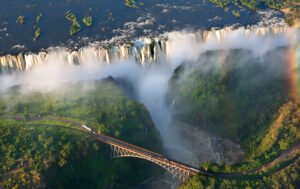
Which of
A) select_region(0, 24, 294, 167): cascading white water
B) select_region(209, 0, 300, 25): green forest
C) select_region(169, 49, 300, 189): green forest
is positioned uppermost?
select_region(209, 0, 300, 25): green forest

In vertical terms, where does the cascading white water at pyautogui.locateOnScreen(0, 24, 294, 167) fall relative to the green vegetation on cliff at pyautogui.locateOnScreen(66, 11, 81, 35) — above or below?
below

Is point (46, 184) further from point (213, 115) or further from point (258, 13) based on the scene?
point (258, 13)

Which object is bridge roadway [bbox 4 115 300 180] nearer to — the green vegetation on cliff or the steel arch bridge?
the steel arch bridge

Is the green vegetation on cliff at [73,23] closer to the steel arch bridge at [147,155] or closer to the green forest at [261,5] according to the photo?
the steel arch bridge at [147,155]

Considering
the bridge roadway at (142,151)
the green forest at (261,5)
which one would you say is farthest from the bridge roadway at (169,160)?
the green forest at (261,5)

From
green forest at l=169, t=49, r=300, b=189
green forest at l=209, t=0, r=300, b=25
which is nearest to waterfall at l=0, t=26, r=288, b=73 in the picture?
green forest at l=169, t=49, r=300, b=189

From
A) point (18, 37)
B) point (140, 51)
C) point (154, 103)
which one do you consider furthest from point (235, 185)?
point (18, 37)

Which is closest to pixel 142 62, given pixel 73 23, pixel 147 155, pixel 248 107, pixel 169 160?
pixel 73 23

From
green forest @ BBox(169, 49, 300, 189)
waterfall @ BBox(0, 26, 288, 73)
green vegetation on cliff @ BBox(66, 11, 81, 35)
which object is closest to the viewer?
green forest @ BBox(169, 49, 300, 189)

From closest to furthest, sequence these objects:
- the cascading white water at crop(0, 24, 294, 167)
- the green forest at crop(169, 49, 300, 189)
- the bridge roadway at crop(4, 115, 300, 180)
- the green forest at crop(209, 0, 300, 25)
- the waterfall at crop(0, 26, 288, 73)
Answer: the bridge roadway at crop(4, 115, 300, 180) < the green forest at crop(169, 49, 300, 189) < the cascading white water at crop(0, 24, 294, 167) < the waterfall at crop(0, 26, 288, 73) < the green forest at crop(209, 0, 300, 25)
